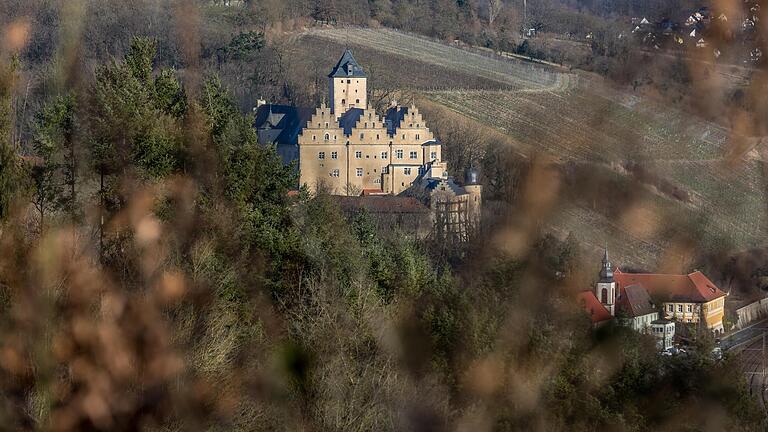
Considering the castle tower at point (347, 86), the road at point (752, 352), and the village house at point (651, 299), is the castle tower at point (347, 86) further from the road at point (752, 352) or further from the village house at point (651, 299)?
the village house at point (651, 299)

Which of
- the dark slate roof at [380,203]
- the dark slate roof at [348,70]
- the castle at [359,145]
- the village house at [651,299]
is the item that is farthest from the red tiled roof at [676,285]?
the dark slate roof at [348,70]

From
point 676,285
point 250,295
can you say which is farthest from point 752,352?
point 250,295

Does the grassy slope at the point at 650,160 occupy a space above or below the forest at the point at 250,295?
above

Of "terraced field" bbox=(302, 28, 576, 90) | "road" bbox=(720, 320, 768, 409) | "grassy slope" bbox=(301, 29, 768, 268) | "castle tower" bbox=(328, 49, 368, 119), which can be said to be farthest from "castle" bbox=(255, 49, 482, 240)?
"grassy slope" bbox=(301, 29, 768, 268)

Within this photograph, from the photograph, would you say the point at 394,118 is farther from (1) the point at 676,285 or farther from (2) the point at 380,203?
(1) the point at 676,285

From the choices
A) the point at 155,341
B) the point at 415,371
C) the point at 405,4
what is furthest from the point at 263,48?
the point at 415,371

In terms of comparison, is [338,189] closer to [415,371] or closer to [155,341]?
[155,341]

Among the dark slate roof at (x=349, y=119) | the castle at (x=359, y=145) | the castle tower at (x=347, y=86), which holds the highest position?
the castle tower at (x=347, y=86)
